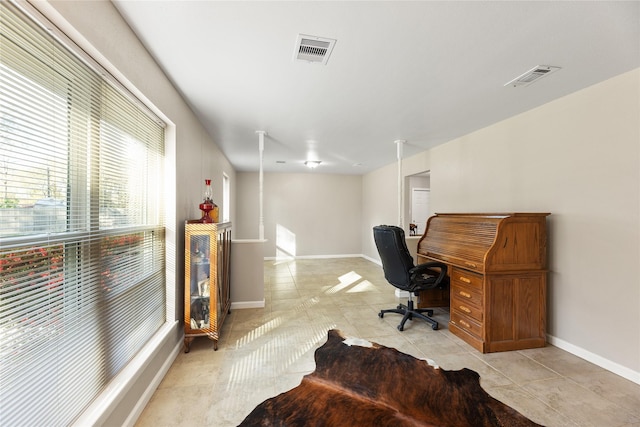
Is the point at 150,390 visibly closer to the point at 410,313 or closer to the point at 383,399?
the point at 383,399

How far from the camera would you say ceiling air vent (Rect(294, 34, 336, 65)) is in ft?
5.63

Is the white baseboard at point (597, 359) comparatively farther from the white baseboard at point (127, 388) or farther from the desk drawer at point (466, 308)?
the white baseboard at point (127, 388)

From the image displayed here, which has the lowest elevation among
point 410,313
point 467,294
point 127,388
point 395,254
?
point 410,313

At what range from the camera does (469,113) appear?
298 cm

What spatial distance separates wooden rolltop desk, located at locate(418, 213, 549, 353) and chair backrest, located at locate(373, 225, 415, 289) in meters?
0.58

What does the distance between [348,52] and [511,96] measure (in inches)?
71.1

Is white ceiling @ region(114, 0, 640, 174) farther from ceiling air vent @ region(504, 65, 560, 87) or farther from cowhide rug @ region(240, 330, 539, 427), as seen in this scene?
cowhide rug @ region(240, 330, 539, 427)

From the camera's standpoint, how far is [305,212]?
7574 mm

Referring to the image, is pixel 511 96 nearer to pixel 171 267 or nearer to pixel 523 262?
pixel 523 262

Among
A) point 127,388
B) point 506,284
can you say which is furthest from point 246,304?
point 506,284

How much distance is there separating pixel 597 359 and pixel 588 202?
4.55 feet

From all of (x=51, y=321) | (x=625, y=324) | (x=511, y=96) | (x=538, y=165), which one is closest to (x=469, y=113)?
(x=511, y=96)

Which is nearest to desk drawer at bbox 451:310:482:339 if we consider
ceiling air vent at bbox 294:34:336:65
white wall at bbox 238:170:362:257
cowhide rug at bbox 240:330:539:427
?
cowhide rug at bbox 240:330:539:427

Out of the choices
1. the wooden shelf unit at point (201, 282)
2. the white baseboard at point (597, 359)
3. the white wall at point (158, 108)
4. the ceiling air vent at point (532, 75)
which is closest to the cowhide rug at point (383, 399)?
the white wall at point (158, 108)
